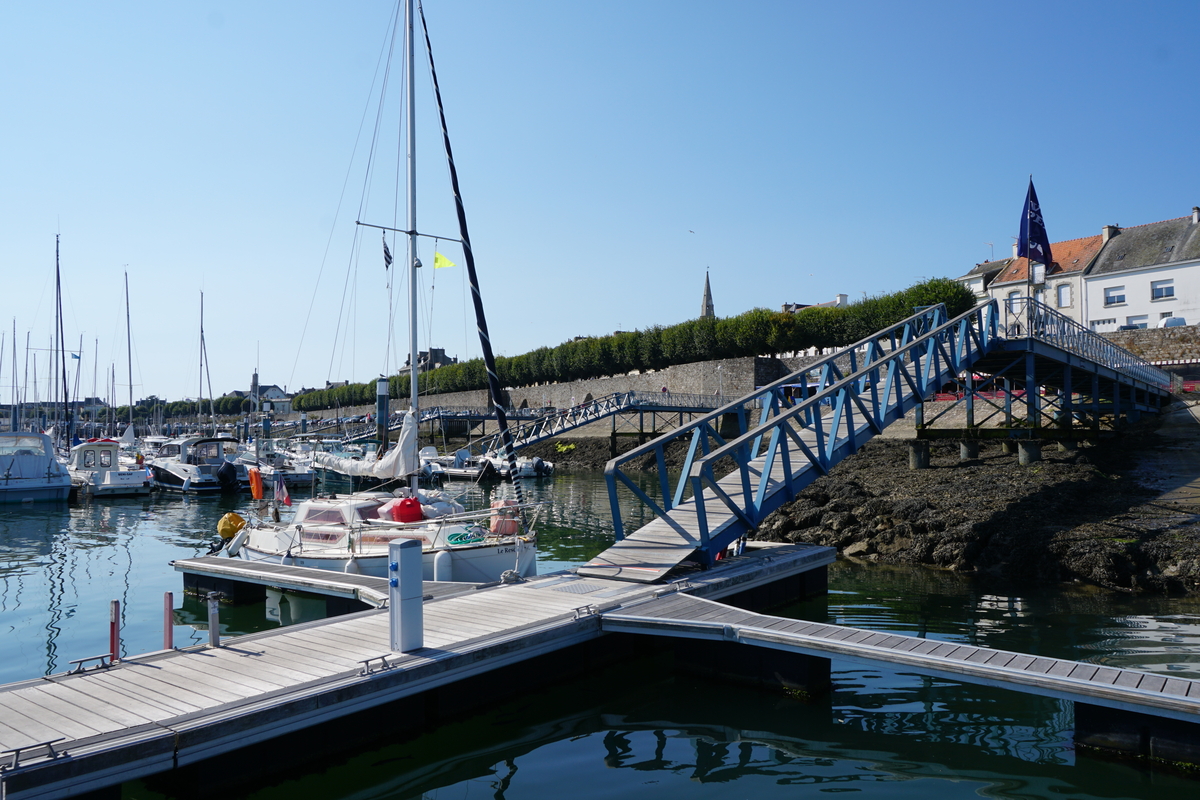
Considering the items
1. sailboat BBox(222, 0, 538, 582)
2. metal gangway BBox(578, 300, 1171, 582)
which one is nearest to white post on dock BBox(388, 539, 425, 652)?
sailboat BBox(222, 0, 538, 582)

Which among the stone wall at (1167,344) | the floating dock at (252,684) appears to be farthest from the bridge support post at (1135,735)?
the stone wall at (1167,344)

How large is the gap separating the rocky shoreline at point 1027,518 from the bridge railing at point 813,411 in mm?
2944

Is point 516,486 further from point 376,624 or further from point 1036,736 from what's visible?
point 1036,736

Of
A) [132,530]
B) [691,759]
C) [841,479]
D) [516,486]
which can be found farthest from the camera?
[132,530]

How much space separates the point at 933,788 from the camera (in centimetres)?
718

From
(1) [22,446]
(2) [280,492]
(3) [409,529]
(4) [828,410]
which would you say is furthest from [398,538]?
(1) [22,446]

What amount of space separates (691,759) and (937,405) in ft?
129

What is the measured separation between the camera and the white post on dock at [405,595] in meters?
8.26

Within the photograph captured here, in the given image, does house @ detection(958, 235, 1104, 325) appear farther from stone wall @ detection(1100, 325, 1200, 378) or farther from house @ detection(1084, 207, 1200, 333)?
stone wall @ detection(1100, 325, 1200, 378)

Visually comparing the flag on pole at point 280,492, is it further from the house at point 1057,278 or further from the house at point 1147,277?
→ the house at point 1147,277

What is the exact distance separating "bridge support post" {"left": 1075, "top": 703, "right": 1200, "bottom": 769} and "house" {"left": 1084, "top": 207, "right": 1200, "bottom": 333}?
163 feet

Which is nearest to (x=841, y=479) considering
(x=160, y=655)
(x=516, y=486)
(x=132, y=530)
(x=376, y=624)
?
(x=516, y=486)

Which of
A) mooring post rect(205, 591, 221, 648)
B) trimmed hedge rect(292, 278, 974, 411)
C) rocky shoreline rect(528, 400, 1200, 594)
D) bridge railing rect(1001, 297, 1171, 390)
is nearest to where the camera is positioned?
mooring post rect(205, 591, 221, 648)

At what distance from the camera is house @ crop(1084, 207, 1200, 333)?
47531 millimetres
